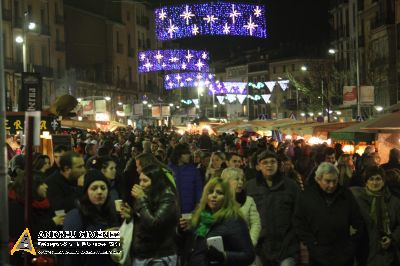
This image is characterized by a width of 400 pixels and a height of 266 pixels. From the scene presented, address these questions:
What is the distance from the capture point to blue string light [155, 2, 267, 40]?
27219 mm

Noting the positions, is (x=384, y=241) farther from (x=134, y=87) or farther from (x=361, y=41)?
(x=134, y=87)

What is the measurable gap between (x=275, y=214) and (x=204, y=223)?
1879mm

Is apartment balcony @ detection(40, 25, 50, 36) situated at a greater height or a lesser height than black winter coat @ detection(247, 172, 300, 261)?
greater

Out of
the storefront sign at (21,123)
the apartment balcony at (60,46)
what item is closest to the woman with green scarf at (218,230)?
the storefront sign at (21,123)

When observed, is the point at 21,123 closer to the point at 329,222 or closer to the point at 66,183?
the point at 66,183

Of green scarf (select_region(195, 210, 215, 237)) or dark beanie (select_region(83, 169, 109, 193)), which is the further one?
dark beanie (select_region(83, 169, 109, 193))

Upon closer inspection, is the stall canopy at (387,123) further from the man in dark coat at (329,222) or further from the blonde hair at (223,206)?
the blonde hair at (223,206)

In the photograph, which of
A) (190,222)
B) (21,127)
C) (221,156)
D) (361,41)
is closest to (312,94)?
(361,41)

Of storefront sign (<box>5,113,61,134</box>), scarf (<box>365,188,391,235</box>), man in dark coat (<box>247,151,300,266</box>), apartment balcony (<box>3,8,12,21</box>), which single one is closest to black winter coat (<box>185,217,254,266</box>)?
man in dark coat (<box>247,151,300,266</box>)

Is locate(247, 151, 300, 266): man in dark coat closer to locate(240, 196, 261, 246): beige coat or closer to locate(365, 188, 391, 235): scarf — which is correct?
locate(240, 196, 261, 246): beige coat

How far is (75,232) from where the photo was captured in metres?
6.58

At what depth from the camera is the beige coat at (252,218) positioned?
8008 millimetres

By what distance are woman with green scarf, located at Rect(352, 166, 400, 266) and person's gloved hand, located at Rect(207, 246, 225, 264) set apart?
8.17 feet

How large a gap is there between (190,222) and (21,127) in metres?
15.9
